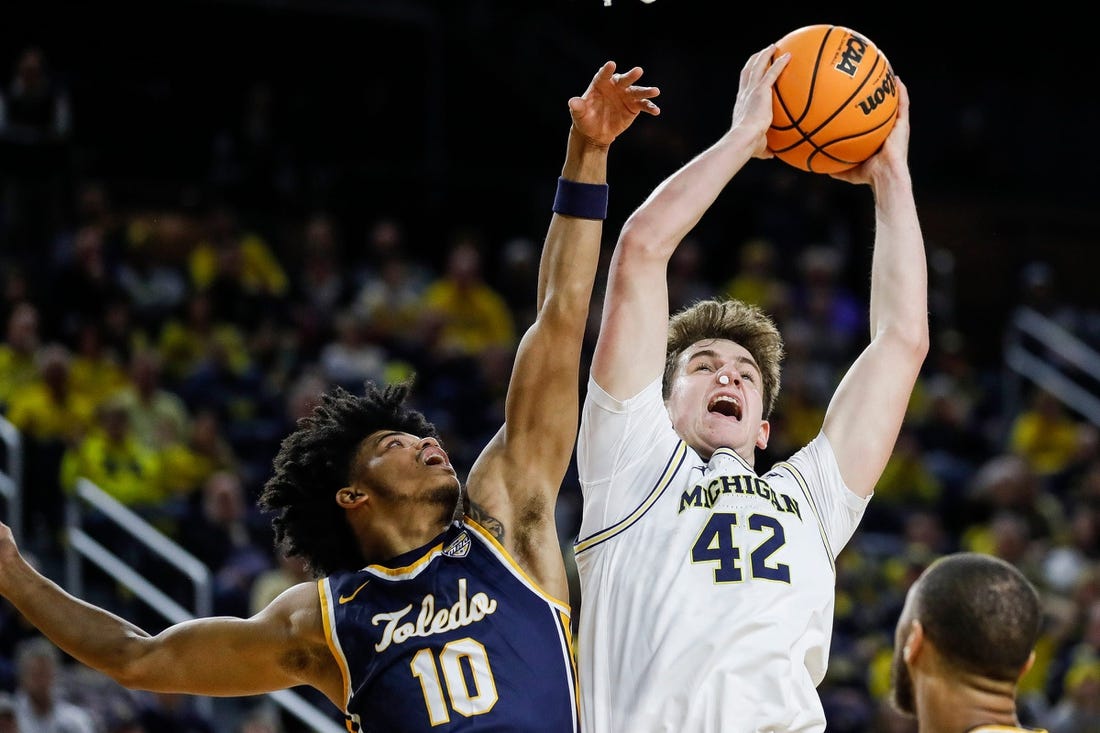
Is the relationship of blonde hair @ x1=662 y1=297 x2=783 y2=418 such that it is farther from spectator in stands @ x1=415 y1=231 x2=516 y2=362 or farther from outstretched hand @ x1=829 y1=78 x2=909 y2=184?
spectator in stands @ x1=415 y1=231 x2=516 y2=362

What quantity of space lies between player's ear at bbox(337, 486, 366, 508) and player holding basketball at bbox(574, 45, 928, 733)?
654 mm

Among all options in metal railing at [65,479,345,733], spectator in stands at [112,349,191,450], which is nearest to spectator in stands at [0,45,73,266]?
spectator in stands at [112,349,191,450]

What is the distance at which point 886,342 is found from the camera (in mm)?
4484

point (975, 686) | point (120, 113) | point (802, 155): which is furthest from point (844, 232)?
point (975, 686)

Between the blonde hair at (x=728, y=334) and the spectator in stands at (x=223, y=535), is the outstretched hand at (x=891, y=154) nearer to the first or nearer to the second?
the blonde hair at (x=728, y=334)

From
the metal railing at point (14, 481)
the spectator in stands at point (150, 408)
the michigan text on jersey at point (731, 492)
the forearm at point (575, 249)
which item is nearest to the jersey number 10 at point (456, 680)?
the michigan text on jersey at point (731, 492)

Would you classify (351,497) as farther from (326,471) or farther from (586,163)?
(586,163)

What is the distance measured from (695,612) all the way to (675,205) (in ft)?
3.66

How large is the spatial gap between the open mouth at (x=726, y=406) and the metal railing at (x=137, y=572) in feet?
12.7

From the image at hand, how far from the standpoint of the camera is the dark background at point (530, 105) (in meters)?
13.9

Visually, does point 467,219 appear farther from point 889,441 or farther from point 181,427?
point 889,441

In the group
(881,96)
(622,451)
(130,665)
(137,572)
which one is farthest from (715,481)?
(137,572)

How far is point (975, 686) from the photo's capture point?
3395mm

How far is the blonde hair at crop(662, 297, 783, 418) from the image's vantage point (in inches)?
183
